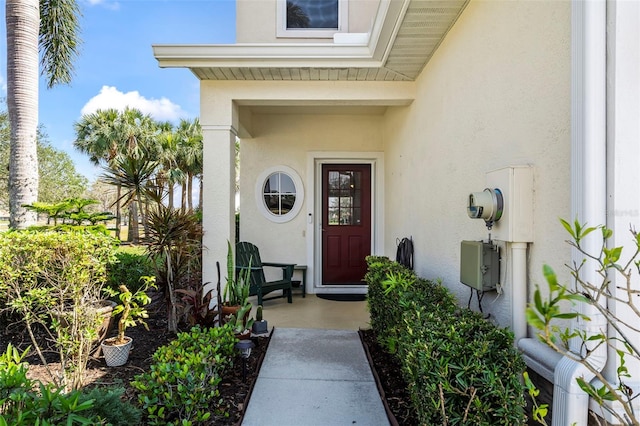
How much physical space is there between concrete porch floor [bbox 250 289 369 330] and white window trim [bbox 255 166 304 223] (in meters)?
1.33

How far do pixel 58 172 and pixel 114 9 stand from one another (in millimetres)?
8035

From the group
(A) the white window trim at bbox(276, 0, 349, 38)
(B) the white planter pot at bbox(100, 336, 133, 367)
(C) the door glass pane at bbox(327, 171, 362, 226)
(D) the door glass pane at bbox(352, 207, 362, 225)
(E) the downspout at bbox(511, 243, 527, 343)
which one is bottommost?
(B) the white planter pot at bbox(100, 336, 133, 367)

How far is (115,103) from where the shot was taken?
16.2 meters

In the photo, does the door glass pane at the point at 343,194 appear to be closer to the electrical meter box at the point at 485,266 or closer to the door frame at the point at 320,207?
the door frame at the point at 320,207

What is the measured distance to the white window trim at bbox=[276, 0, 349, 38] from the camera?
5227 millimetres

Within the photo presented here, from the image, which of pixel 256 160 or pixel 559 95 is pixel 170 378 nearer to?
pixel 559 95

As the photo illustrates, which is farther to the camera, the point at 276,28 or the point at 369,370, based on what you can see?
the point at 276,28

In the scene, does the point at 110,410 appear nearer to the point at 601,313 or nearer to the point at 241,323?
the point at 241,323

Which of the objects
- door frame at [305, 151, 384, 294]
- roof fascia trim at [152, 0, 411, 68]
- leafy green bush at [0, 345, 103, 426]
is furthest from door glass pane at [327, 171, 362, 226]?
leafy green bush at [0, 345, 103, 426]

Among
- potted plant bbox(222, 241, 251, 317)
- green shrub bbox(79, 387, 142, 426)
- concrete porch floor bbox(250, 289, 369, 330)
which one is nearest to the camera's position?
green shrub bbox(79, 387, 142, 426)

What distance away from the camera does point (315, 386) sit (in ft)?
9.27

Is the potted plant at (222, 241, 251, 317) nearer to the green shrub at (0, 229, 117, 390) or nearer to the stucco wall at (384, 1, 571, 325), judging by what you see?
the green shrub at (0, 229, 117, 390)

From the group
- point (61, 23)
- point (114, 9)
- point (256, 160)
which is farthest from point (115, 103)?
point (256, 160)

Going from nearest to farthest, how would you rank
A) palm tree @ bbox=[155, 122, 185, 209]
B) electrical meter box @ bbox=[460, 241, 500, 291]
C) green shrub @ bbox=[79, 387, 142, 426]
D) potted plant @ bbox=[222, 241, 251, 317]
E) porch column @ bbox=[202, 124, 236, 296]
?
green shrub @ bbox=[79, 387, 142, 426] → electrical meter box @ bbox=[460, 241, 500, 291] → potted plant @ bbox=[222, 241, 251, 317] → porch column @ bbox=[202, 124, 236, 296] → palm tree @ bbox=[155, 122, 185, 209]
